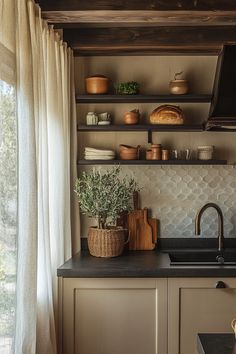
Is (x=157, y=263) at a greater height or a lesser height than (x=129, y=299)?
greater

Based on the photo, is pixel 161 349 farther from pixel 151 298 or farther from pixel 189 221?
pixel 189 221

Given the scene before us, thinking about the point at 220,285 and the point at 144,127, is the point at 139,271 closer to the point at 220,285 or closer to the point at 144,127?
the point at 220,285

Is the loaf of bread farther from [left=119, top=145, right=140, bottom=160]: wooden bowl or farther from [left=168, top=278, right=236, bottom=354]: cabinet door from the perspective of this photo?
[left=168, top=278, right=236, bottom=354]: cabinet door

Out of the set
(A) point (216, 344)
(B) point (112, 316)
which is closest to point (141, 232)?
(B) point (112, 316)

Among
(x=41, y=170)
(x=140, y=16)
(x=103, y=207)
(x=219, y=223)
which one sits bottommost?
(x=219, y=223)

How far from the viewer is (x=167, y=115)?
11.2 feet

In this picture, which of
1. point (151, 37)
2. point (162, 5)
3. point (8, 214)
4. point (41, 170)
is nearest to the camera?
point (8, 214)

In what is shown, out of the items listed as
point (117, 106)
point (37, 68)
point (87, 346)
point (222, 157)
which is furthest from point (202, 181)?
point (37, 68)

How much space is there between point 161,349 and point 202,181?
1377 mm

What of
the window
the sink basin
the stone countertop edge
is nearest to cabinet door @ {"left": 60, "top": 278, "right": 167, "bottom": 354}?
the stone countertop edge

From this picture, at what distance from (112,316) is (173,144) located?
1.48 meters

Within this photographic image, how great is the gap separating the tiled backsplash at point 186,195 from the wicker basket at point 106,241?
546 mm

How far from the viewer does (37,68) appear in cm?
231

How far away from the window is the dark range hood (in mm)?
1487
